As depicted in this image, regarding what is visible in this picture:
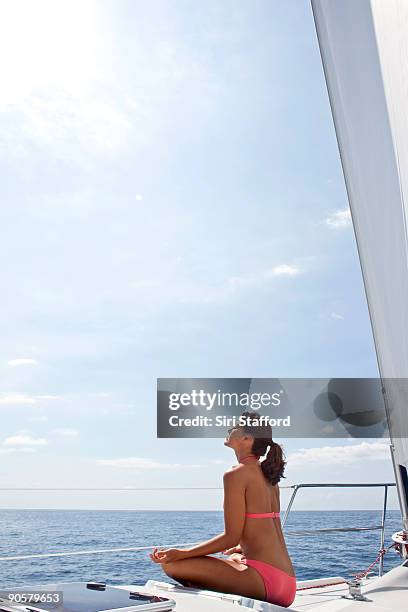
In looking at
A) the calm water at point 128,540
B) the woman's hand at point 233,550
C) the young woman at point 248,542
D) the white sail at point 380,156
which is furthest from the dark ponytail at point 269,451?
the calm water at point 128,540

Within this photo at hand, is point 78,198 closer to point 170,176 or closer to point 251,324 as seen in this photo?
point 170,176

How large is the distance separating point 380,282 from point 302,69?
6.54m

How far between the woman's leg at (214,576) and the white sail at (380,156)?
515 mm

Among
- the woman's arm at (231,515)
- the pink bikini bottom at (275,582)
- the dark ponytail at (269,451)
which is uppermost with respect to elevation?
the dark ponytail at (269,451)

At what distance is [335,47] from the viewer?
2.07 ft

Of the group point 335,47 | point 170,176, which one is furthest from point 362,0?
point 170,176

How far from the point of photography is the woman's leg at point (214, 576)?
103 centimetres

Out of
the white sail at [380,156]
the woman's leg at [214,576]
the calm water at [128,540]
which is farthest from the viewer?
the calm water at [128,540]

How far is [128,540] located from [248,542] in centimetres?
2244

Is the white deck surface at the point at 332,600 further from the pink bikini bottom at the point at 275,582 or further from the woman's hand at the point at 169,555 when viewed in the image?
the pink bikini bottom at the point at 275,582

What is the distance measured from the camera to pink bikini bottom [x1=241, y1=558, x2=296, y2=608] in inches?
42.3

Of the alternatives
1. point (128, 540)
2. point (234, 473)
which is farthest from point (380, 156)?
point (128, 540)

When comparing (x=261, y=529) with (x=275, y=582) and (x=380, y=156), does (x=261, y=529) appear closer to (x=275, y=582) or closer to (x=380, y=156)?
(x=275, y=582)

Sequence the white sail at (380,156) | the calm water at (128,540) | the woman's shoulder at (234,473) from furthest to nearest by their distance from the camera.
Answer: the calm water at (128,540)
the woman's shoulder at (234,473)
the white sail at (380,156)
